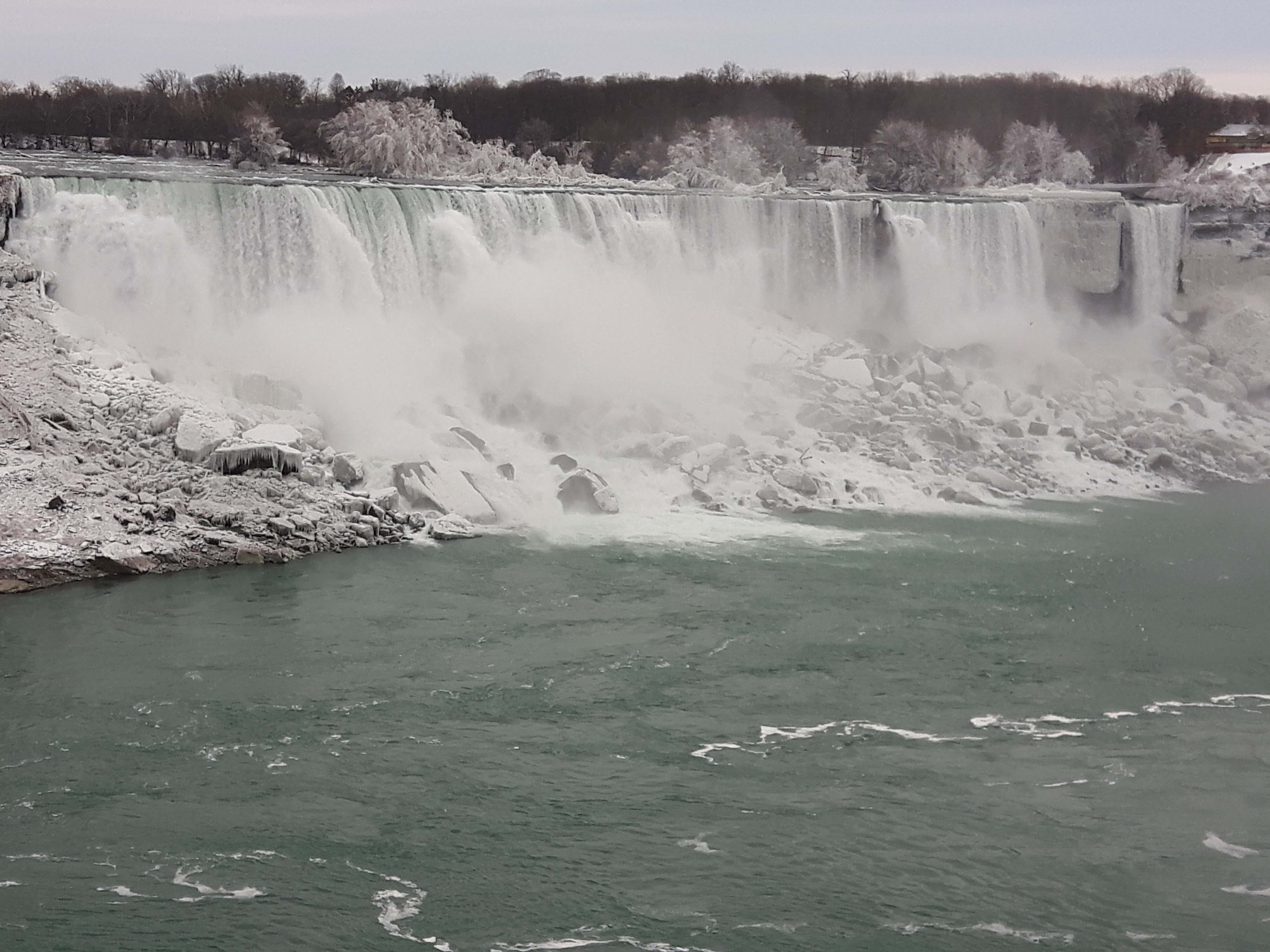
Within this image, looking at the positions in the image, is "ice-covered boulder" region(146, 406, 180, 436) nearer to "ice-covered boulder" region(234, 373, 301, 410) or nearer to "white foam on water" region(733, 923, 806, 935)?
"ice-covered boulder" region(234, 373, 301, 410)

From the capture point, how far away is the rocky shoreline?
16125 mm

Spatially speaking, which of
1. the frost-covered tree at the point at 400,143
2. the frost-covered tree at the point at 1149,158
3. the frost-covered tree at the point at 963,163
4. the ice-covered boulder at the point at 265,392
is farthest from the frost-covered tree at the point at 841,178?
the ice-covered boulder at the point at 265,392

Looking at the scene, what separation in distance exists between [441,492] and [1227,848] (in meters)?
11.2

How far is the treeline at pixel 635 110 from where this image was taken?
4578 cm

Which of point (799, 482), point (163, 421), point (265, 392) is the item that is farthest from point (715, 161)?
point (163, 421)

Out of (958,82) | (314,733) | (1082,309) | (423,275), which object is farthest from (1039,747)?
(958,82)

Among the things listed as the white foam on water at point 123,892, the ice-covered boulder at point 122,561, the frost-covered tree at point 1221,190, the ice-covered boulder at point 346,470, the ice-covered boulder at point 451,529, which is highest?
the frost-covered tree at point 1221,190

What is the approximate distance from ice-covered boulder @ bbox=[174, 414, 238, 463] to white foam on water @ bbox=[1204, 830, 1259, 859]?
12.1 meters

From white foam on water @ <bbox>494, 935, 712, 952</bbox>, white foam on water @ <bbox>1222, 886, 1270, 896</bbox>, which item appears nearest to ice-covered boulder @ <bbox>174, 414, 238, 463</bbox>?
white foam on water @ <bbox>494, 935, 712, 952</bbox>

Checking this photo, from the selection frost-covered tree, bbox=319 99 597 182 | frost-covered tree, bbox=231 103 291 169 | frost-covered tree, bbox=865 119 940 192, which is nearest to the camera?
frost-covered tree, bbox=319 99 597 182

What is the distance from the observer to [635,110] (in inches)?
2221

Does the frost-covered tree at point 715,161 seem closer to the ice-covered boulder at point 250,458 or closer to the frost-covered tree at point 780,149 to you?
the frost-covered tree at point 780,149

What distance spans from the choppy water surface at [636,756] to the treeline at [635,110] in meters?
32.1

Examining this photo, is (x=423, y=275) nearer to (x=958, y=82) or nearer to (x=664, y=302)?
(x=664, y=302)
